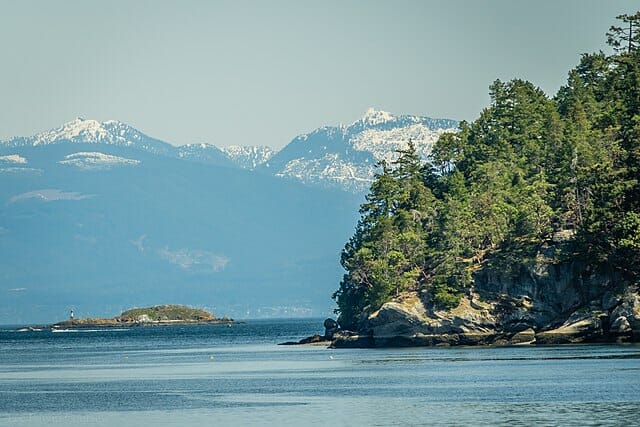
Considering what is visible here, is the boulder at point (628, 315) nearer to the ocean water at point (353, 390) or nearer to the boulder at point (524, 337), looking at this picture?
the ocean water at point (353, 390)

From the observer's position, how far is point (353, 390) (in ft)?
369

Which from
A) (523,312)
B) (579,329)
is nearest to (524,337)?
(523,312)

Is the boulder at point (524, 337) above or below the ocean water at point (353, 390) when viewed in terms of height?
above

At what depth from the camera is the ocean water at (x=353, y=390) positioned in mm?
86812

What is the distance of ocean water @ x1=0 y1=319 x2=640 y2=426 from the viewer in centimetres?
8681

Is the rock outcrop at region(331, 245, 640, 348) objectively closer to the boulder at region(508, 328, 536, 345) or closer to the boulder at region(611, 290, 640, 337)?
the boulder at region(508, 328, 536, 345)

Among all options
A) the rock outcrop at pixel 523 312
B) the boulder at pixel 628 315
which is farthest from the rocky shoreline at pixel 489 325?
the boulder at pixel 628 315

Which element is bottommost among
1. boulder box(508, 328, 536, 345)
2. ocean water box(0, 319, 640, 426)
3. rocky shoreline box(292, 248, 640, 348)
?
ocean water box(0, 319, 640, 426)

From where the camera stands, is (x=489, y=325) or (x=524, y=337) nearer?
(x=524, y=337)

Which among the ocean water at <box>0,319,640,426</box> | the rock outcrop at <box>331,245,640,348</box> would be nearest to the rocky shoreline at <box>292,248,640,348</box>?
the rock outcrop at <box>331,245,640,348</box>

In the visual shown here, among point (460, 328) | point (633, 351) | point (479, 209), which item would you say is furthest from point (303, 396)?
point (479, 209)

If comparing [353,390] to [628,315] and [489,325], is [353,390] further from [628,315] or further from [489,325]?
[489,325]

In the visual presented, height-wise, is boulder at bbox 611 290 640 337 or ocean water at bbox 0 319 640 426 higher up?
boulder at bbox 611 290 640 337

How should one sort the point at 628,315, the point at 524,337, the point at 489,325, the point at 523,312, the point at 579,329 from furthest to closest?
1. the point at 489,325
2. the point at 523,312
3. the point at 524,337
4. the point at 579,329
5. the point at 628,315
